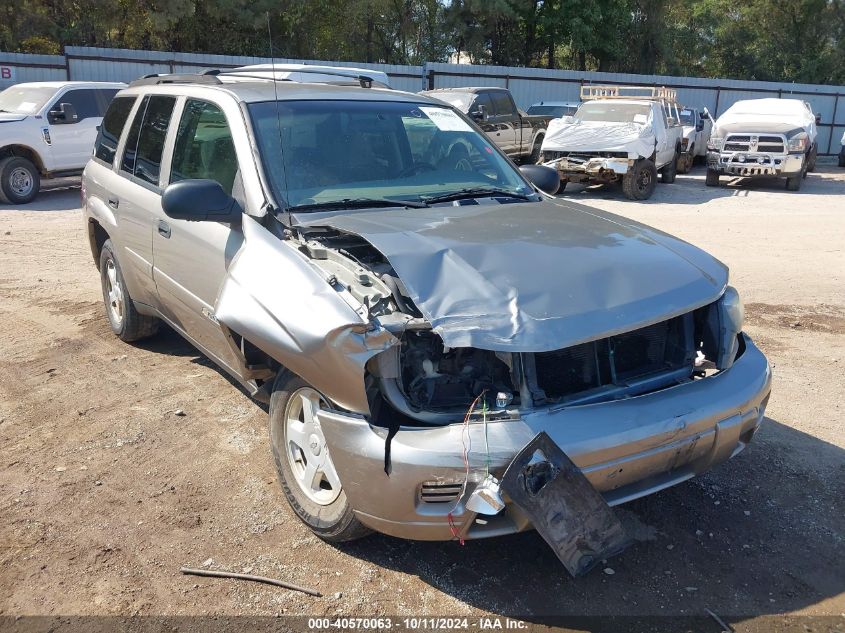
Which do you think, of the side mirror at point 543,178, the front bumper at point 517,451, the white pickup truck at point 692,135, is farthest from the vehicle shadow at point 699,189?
the front bumper at point 517,451

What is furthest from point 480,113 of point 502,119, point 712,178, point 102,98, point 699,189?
point 102,98

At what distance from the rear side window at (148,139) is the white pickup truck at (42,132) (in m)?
8.43

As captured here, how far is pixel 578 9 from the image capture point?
101ft

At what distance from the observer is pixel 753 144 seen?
16078 millimetres

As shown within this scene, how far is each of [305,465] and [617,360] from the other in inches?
57.3

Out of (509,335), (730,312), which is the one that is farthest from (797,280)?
(509,335)

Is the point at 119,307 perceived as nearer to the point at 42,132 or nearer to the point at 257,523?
the point at 257,523

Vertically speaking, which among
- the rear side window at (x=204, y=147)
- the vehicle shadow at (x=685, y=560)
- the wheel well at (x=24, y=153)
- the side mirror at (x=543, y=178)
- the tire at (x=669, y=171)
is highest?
the rear side window at (x=204, y=147)

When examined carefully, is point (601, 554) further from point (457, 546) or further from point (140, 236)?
A: point (140, 236)

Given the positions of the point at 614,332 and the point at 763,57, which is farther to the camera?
→ the point at 763,57

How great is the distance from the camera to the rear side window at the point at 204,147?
13.4 feet

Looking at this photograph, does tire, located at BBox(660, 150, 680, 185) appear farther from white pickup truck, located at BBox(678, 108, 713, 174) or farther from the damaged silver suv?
the damaged silver suv

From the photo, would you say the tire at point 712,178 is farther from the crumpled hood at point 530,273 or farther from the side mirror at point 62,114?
the crumpled hood at point 530,273

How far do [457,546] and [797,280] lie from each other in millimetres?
6349
